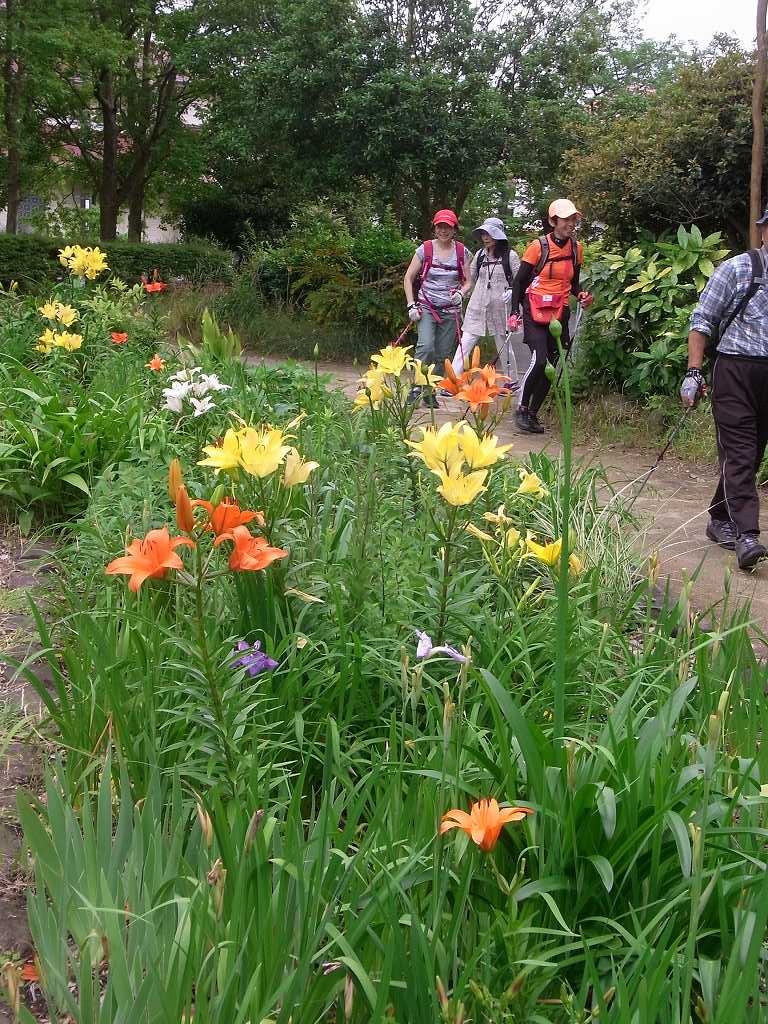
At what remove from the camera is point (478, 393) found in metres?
2.72

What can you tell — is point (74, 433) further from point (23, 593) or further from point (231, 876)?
point (231, 876)

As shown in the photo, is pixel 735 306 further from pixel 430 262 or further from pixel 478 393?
pixel 430 262

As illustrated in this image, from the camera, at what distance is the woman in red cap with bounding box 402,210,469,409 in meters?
7.29

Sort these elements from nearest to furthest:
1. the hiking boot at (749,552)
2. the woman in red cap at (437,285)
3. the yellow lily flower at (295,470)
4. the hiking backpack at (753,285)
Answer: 1. the yellow lily flower at (295,470)
2. the hiking boot at (749,552)
3. the hiking backpack at (753,285)
4. the woman in red cap at (437,285)

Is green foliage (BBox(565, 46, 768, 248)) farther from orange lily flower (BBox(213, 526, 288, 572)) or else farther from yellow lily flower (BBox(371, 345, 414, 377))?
orange lily flower (BBox(213, 526, 288, 572))

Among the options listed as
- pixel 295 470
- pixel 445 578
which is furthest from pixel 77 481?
pixel 445 578

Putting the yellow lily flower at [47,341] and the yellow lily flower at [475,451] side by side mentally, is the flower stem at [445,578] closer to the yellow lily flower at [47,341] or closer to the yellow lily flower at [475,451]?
Answer: the yellow lily flower at [475,451]

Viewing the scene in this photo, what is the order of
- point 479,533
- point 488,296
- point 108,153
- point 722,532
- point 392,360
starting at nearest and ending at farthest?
1. point 479,533
2. point 392,360
3. point 722,532
4. point 488,296
5. point 108,153

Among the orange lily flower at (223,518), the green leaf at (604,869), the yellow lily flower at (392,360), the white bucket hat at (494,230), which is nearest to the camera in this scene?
the green leaf at (604,869)

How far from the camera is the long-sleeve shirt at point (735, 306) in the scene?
4328 mm

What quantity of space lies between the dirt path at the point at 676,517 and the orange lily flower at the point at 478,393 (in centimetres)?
64

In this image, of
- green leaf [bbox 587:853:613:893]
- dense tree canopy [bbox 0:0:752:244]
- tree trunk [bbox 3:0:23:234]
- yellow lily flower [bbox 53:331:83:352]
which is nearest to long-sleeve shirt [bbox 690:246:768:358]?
yellow lily flower [bbox 53:331:83:352]

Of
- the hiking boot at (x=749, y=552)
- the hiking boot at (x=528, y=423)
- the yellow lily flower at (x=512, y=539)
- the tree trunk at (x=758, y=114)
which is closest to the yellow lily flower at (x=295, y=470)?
the yellow lily flower at (x=512, y=539)

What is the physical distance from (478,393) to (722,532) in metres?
2.32
